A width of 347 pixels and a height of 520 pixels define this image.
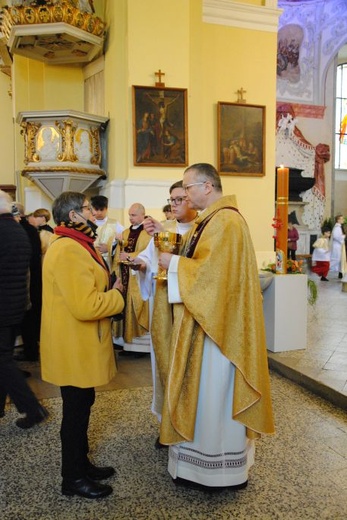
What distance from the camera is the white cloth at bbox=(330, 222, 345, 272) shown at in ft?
40.3

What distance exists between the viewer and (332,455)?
2.94 m

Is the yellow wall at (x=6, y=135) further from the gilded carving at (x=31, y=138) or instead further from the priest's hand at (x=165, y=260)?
the priest's hand at (x=165, y=260)

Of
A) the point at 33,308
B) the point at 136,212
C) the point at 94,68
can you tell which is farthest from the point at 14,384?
the point at 94,68

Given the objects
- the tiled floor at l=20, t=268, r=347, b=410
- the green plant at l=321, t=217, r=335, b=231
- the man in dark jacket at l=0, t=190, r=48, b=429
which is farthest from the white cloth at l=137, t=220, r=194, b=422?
the green plant at l=321, t=217, r=335, b=231

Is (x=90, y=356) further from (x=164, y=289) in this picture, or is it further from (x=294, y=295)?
(x=294, y=295)

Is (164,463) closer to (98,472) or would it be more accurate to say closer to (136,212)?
(98,472)

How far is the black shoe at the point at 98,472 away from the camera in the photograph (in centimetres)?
261

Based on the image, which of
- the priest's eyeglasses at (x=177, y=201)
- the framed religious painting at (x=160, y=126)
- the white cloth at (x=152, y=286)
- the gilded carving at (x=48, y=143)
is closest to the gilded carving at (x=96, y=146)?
the gilded carving at (x=48, y=143)

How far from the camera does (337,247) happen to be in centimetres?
1236

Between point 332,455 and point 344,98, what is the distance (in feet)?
57.7

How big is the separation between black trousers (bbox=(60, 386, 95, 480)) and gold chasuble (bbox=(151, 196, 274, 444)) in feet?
1.36

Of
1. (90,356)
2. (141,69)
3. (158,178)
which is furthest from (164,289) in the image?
(141,69)

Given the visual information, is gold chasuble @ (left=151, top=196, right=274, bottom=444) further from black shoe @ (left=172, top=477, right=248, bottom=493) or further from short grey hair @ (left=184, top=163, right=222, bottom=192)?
black shoe @ (left=172, top=477, right=248, bottom=493)

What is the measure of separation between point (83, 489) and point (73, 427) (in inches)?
14.5
